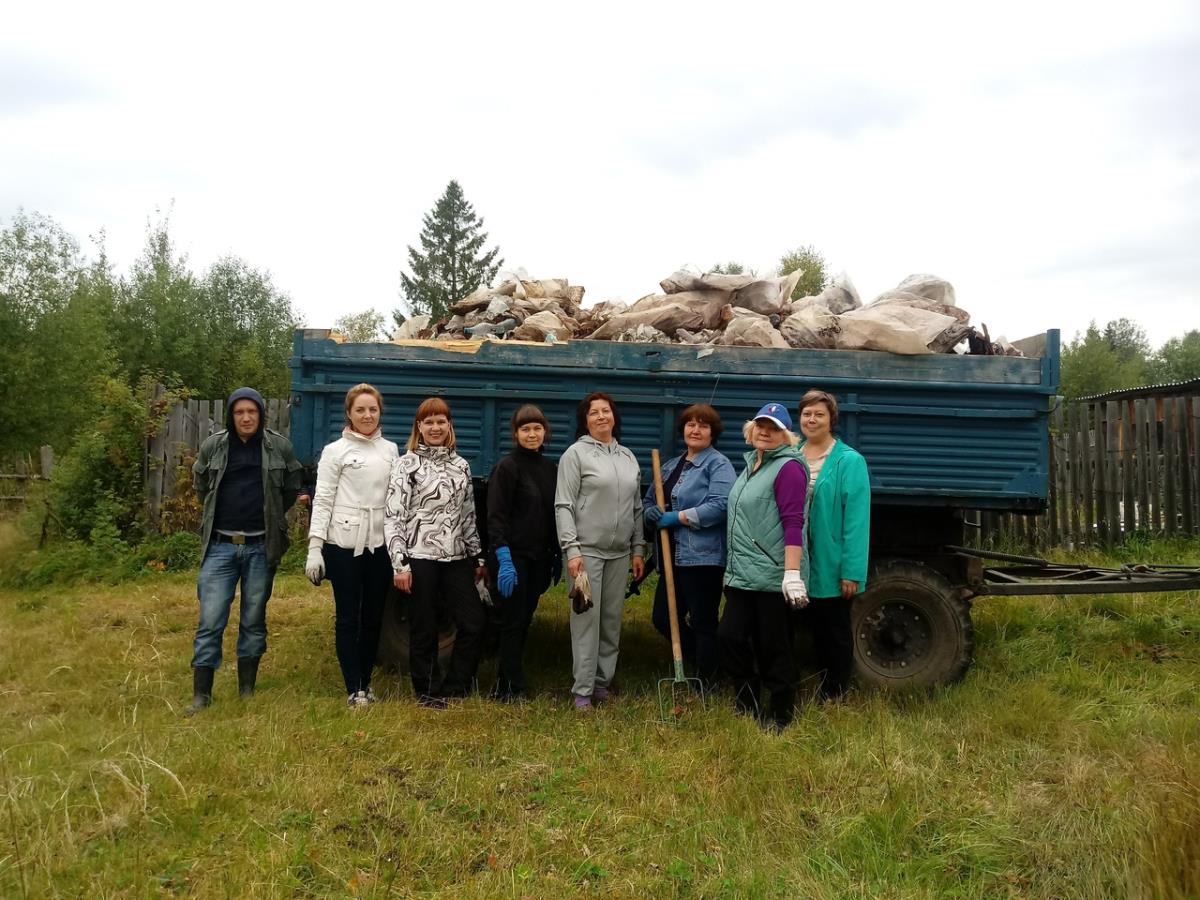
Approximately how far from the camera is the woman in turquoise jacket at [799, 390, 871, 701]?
4.17m

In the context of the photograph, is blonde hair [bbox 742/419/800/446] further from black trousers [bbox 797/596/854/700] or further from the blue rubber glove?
the blue rubber glove

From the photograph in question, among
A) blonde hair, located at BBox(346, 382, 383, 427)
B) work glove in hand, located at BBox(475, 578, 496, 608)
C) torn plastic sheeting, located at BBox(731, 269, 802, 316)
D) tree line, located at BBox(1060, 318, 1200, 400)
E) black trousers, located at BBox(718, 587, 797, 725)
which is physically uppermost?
tree line, located at BBox(1060, 318, 1200, 400)

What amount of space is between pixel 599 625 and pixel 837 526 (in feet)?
4.62

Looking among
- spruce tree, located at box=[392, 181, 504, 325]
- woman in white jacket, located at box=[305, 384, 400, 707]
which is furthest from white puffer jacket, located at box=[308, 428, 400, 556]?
spruce tree, located at box=[392, 181, 504, 325]

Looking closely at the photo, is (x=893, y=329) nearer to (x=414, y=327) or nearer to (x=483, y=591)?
(x=483, y=591)

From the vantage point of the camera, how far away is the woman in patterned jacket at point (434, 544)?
4.48 metres

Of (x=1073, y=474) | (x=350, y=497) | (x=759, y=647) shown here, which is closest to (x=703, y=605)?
(x=759, y=647)

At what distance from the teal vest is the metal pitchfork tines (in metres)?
0.51

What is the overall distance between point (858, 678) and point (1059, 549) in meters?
5.22

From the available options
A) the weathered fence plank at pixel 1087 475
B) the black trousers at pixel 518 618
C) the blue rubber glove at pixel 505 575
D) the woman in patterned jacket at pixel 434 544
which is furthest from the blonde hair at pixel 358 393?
the weathered fence plank at pixel 1087 475

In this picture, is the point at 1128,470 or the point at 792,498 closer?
the point at 792,498

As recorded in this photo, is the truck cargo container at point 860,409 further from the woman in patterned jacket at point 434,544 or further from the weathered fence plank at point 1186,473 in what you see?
the weathered fence plank at point 1186,473

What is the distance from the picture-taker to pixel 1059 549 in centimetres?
873

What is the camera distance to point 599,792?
3.44 meters
